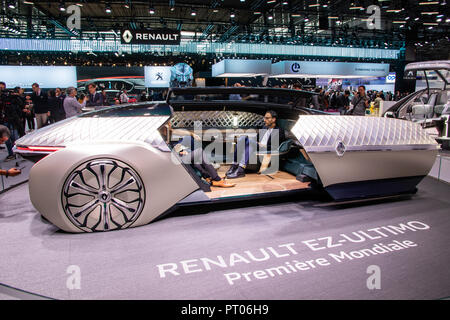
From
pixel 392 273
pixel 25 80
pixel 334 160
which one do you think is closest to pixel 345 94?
pixel 334 160

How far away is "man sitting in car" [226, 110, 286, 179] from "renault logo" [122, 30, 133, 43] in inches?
365

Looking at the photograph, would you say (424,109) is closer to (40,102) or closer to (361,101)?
(361,101)

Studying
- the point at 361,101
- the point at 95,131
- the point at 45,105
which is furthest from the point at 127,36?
the point at 95,131

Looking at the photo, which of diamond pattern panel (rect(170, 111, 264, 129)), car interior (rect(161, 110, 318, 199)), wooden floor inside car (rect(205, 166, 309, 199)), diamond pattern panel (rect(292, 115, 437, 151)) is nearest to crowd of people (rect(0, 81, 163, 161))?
diamond pattern panel (rect(170, 111, 264, 129))

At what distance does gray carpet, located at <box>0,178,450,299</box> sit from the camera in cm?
175

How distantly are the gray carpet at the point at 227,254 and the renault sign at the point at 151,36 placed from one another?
9.43 m

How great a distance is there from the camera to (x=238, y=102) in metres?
3.73

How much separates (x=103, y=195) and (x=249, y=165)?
1.86 meters

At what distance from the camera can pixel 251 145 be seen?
12.2ft

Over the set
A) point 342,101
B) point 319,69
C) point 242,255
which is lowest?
point 242,255

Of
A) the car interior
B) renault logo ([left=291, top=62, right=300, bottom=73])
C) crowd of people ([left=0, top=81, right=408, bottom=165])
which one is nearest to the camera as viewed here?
the car interior

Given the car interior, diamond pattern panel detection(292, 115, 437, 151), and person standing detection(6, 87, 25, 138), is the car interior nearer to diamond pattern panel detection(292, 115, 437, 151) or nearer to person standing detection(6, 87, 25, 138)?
diamond pattern panel detection(292, 115, 437, 151)

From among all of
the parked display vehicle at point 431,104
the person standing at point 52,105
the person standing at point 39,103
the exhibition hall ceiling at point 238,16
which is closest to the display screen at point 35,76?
the exhibition hall ceiling at point 238,16
